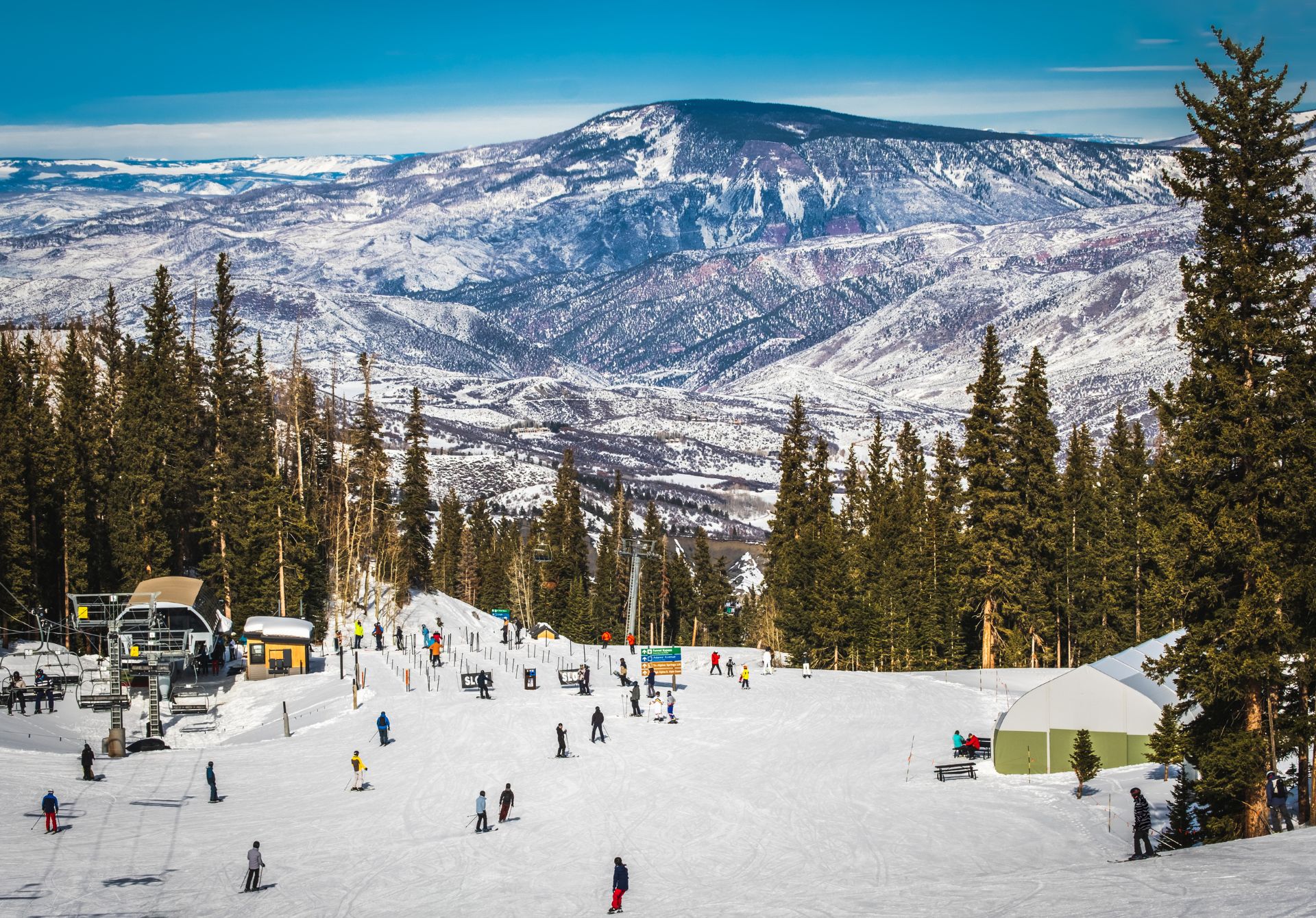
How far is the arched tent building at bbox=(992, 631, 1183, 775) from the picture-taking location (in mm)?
42094

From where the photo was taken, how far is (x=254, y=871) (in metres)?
33.3

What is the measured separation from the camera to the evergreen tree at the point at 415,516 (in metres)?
99.2

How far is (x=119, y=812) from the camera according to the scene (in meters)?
40.2

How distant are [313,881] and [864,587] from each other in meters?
53.6

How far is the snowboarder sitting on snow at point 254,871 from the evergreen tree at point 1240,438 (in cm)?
2202

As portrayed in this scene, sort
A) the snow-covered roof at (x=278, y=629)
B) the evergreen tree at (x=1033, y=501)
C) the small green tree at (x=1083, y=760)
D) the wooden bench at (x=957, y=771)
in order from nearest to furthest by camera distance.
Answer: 1. the small green tree at (x=1083, y=760)
2. the wooden bench at (x=957, y=771)
3. the snow-covered roof at (x=278, y=629)
4. the evergreen tree at (x=1033, y=501)

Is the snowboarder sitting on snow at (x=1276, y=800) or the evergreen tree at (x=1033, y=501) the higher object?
the evergreen tree at (x=1033, y=501)

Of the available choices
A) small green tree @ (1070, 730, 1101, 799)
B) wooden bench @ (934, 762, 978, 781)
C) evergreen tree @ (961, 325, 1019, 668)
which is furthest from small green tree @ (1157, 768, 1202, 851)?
evergreen tree @ (961, 325, 1019, 668)

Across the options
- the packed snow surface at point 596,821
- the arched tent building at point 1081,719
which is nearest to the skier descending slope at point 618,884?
the packed snow surface at point 596,821

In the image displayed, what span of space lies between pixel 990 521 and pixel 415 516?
49194 mm

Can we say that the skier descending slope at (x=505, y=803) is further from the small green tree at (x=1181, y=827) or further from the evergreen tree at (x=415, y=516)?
the evergreen tree at (x=415, y=516)

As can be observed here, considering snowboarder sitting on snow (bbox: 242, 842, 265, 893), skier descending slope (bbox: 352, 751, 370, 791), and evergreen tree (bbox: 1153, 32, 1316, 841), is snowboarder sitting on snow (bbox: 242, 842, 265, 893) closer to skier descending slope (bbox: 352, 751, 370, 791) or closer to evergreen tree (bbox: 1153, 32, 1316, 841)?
skier descending slope (bbox: 352, 751, 370, 791)

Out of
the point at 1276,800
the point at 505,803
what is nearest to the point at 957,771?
the point at 1276,800

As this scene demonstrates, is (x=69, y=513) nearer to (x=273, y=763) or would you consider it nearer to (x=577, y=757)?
(x=273, y=763)
